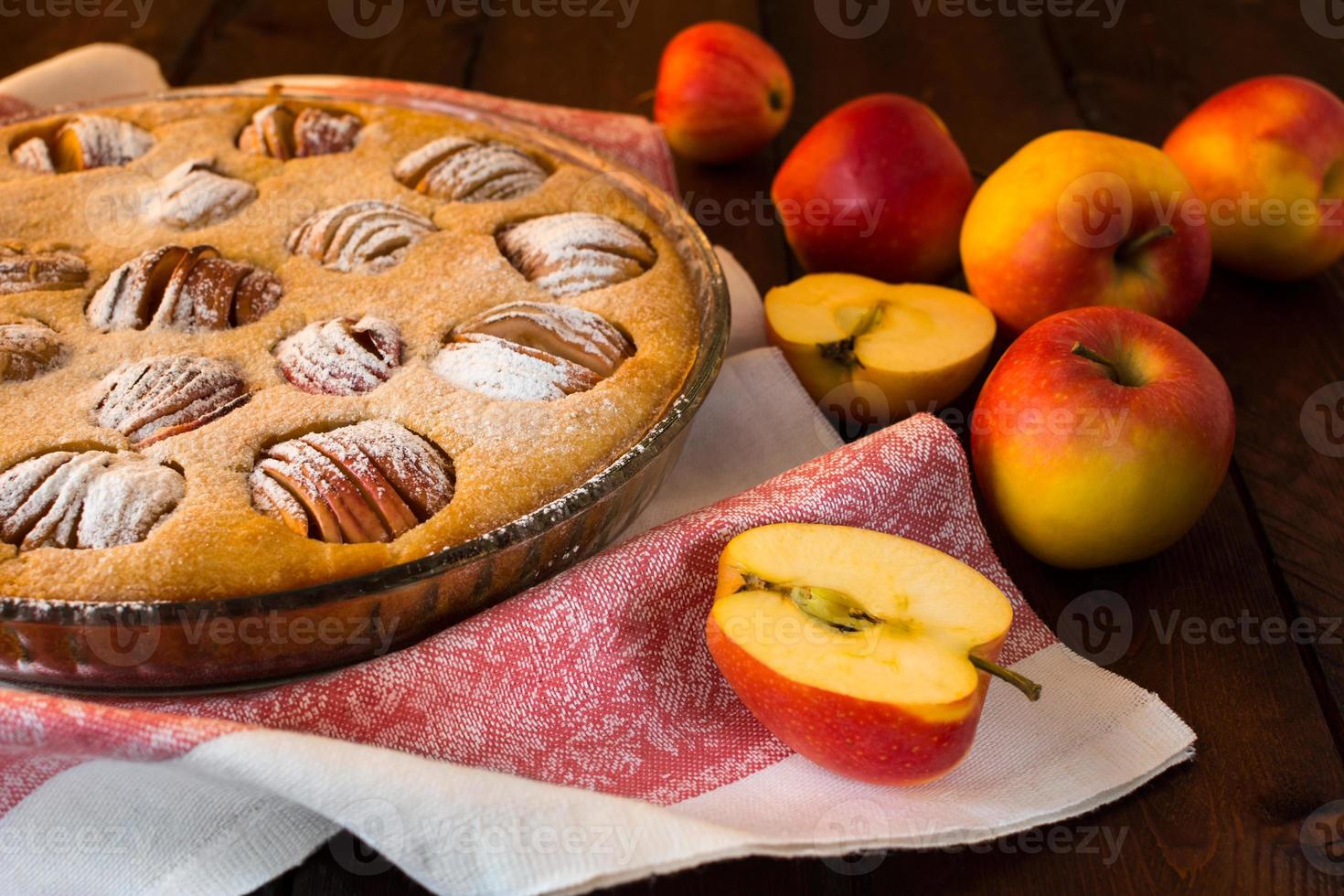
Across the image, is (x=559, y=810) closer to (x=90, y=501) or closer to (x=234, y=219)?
(x=90, y=501)

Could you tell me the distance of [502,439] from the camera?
100cm

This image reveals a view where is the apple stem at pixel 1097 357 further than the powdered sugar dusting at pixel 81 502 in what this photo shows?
Yes

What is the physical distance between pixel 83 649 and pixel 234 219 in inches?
21.4

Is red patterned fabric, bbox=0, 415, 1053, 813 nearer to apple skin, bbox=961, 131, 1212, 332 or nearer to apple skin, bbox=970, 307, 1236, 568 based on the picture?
apple skin, bbox=970, 307, 1236, 568

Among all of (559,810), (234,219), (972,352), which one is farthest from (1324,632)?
(234,219)

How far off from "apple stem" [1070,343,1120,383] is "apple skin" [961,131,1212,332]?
0.19 meters

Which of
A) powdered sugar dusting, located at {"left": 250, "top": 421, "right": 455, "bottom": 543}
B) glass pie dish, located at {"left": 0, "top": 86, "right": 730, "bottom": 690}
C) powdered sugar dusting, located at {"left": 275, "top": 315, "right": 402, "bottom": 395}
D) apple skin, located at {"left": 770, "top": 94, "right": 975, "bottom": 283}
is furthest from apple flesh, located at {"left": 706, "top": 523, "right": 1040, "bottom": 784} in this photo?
apple skin, located at {"left": 770, "top": 94, "right": 975, "bottom": 283}

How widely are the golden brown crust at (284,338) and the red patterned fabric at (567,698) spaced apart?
75 millimetres

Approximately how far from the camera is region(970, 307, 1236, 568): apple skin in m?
1.05

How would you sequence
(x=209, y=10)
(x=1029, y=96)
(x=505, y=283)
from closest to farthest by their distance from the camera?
(x=505, y=283), (x=1029, y=96), (x=209, y=10)

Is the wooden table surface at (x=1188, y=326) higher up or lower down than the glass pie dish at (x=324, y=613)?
lower down

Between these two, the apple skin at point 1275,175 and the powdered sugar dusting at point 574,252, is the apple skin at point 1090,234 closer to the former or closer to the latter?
the apple skin at point 1275,175

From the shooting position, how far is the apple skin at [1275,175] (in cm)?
148

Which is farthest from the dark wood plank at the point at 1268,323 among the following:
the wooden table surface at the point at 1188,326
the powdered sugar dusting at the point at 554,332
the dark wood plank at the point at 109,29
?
the dark wood plank at the point at 109,29
